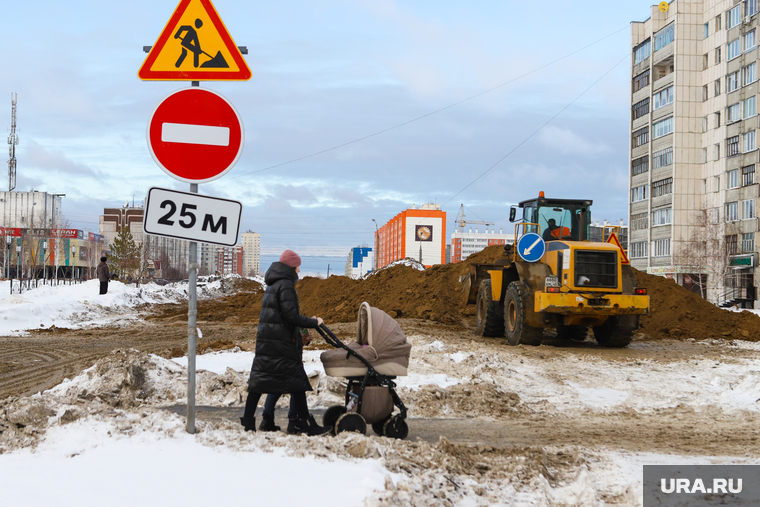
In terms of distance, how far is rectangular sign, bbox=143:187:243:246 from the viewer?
4.45 m

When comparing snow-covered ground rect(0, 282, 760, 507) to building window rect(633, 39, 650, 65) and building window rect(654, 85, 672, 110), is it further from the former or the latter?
building window rect(633, 39, 650, 65)

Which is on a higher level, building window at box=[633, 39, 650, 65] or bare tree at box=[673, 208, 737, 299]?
building window at box=[633, 39, 650, 65]

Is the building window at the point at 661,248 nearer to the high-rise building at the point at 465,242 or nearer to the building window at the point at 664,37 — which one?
the building window at the point at 664,37

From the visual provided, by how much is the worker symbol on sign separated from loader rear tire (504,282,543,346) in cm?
1019

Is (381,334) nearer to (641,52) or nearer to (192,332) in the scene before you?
(192,332)

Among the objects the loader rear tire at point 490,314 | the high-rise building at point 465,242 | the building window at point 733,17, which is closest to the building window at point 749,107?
the building window at point 733,17

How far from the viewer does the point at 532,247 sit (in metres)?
14.0

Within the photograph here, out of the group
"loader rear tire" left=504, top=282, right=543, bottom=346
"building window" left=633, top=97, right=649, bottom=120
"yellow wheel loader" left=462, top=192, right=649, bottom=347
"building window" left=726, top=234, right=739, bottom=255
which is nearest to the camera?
"yellow wheel loader" left=462, top=192, right=649, bottom=347

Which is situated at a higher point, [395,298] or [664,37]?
[664,37]

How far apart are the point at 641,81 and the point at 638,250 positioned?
659 inches

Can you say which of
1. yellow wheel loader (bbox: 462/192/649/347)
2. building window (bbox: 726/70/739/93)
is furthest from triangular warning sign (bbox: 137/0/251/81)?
building window (bbox: 726/70/739/93)

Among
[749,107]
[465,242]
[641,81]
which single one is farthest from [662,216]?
[465,242]

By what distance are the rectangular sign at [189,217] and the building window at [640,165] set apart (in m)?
62.8

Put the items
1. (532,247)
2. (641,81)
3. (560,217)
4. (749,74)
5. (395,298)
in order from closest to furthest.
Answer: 1. (532,247)
2. (560,217)
3. (395,298)
4. (749,74)
5. (641,81)
